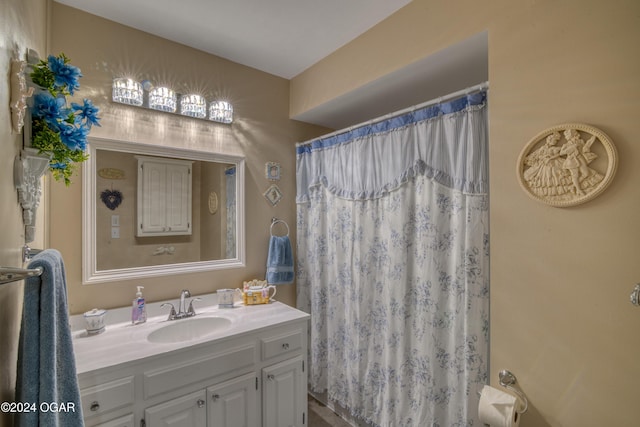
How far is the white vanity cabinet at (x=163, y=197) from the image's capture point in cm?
187

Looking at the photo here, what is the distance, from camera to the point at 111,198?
1.76 m

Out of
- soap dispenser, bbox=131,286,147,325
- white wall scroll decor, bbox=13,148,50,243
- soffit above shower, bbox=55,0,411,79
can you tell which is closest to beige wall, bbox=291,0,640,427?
soffit above shower, bbox=55,0,411,79

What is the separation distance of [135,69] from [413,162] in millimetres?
1797

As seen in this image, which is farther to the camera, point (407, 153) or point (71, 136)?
point (407, 153)

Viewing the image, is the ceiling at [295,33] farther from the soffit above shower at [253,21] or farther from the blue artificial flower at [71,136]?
the blue artificial flower at [71,136]

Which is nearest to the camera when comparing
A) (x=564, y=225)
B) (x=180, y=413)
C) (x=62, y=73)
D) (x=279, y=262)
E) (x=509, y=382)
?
(x=62, y=73)

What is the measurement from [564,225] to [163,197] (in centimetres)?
213

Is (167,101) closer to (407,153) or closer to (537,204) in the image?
(407,153)

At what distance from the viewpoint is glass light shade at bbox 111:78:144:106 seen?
5.67 feet

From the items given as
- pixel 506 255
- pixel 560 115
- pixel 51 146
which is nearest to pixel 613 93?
pixel 560 115

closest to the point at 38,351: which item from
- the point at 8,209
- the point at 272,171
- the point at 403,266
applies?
the point at 8,209

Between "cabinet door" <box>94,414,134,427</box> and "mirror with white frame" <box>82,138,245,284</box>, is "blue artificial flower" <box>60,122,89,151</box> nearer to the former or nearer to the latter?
"mirror with white frame" <box>82,138,245,284</box>

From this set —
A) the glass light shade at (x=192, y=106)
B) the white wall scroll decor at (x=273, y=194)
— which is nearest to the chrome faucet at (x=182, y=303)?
the white wall scroll decor at (x=273, y=194)

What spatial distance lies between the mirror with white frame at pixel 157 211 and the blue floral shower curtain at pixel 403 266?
25.8 inches
